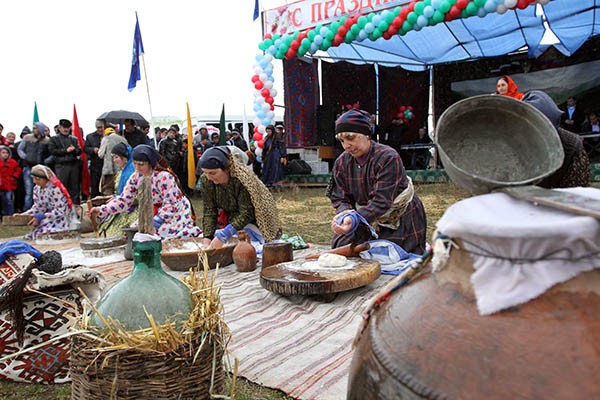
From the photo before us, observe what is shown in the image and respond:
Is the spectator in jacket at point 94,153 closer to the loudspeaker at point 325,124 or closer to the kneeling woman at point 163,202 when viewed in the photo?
the kneeling woman at point 163,202

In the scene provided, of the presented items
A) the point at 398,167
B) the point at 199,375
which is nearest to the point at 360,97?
the point at 398,167

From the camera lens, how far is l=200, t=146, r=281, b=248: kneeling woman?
15.0 ft

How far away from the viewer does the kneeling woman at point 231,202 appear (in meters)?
4.56

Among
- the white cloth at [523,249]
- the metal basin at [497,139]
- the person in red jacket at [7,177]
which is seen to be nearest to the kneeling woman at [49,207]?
the person in red jacket at [7,177]

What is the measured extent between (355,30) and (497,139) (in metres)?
7.87

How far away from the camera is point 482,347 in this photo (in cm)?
89

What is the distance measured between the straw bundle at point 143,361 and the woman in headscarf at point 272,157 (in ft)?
34.9

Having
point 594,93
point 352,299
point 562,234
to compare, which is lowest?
point 352,299

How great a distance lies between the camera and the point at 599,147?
11336 millimetres

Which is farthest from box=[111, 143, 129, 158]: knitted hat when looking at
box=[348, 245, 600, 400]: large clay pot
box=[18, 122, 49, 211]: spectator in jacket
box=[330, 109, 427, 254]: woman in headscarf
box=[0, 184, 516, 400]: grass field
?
box=[348, 245, 600, 400]: large clay pot

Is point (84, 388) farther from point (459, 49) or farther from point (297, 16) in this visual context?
point (459, 49)

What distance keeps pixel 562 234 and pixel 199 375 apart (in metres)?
1.29

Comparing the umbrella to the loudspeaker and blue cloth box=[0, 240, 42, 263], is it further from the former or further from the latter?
blue cloth box=[0, 240, 42, 263]

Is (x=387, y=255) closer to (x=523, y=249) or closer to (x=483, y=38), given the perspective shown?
(x=523, y=249)
